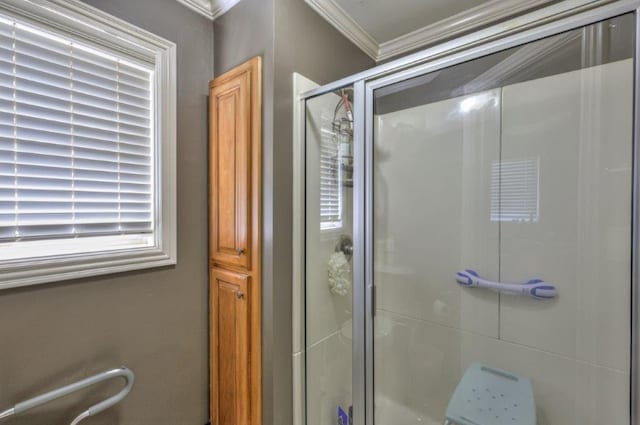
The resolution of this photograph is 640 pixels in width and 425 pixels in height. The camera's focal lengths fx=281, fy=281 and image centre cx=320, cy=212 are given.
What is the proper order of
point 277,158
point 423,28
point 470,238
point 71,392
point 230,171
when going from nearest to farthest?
point 71,392 → point 277,158 → point 230,171 → point 470,238 → point 423,28

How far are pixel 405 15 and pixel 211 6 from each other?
97 cm

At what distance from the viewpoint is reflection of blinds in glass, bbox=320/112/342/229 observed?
4.32 feet

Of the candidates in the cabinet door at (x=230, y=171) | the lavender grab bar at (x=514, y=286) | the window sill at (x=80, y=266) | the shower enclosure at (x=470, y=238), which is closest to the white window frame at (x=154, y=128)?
the window sill at (x=80, y=266)

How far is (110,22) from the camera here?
3.56 feet

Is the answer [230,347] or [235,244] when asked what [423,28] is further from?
[230,347]

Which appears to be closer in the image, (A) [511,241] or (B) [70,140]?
(B) [70,140]

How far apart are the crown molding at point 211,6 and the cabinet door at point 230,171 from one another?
0.35 metres

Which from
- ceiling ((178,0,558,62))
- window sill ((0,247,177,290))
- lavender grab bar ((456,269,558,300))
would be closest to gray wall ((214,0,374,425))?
ceiling ((178,0,558,62))

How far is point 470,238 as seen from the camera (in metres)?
1.41

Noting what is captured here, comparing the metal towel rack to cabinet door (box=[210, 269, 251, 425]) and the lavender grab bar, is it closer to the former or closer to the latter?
cabinet door (box=[210, 269, 251, 425])

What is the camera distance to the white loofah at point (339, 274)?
4.17 ft

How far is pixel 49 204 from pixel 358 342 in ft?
4.21

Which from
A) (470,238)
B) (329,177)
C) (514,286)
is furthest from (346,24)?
(514,286)

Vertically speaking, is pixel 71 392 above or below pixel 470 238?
below
